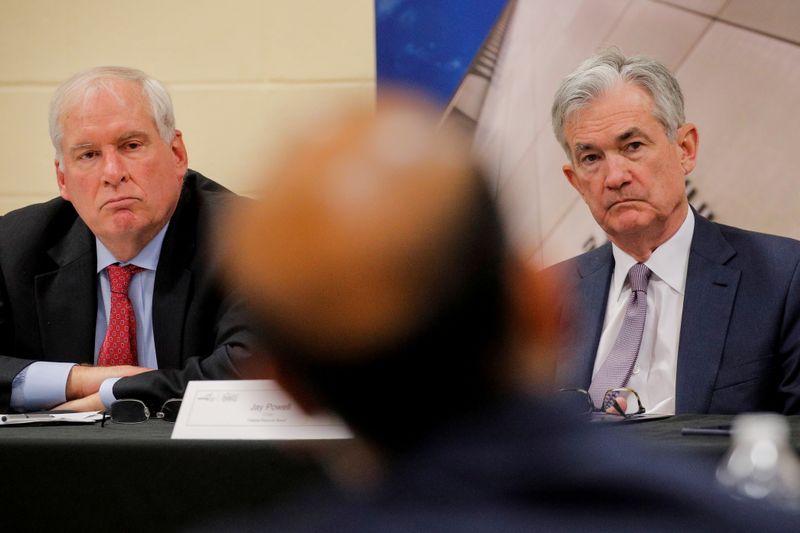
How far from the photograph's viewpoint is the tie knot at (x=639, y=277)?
217 cm

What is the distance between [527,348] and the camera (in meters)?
0.38

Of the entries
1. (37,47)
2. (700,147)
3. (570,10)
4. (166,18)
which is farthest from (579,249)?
(37,47)

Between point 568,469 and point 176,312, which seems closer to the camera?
point 568,469

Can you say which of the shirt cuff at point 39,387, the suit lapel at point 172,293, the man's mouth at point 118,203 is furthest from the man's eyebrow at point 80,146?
the shirt cuff at point 39,387

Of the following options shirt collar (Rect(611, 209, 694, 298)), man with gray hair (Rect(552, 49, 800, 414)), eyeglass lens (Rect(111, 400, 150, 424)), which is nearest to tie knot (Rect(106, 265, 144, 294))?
eyeglass lens (Rect(111, 400, 150, 424))

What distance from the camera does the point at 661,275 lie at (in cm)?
218

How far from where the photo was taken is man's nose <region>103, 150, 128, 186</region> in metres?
2.45

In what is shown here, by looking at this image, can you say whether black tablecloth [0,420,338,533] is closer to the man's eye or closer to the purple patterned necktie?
the purple patterned necktie

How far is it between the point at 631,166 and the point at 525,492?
1.98 meters

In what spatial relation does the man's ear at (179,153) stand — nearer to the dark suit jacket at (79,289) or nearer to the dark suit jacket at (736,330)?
the dark suit jacket at (79,289)

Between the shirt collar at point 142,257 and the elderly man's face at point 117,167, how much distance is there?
2cm

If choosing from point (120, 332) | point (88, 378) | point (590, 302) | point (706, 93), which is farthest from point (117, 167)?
point (706, 93)

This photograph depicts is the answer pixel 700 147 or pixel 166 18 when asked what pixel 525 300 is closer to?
pixel 700 147

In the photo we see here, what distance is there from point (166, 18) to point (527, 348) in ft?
11.2
